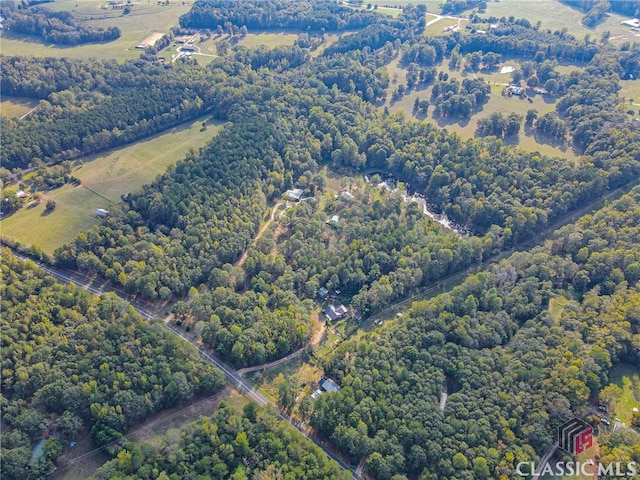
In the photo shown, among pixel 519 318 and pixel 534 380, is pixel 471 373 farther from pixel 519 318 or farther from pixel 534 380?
pixel 519 318

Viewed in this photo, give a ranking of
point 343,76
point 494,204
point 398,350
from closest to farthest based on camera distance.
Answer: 1. point 398,350
2. point 494,204
3. point 343,76

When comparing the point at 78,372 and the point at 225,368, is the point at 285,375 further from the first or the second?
the point at 78,372

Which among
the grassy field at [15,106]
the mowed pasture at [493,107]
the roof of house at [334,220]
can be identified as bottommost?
the roof of house at [334,220]

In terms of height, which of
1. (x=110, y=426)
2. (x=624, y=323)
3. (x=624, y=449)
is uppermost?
(x=624, y=323)

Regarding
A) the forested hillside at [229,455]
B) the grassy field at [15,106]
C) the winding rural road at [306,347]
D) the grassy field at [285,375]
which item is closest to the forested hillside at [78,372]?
the winding rural road at [306,347]

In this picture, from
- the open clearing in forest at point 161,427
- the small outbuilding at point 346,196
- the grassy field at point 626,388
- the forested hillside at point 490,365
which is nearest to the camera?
the open clearing in forest at point 161,427

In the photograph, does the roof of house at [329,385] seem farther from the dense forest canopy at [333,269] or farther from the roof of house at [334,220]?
the roof of house at [334,220]

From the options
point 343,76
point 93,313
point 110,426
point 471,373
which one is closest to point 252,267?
point 93,313

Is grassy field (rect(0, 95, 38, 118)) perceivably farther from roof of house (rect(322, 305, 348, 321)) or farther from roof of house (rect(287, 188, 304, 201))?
roof of house (rect(322, 305, 348, 321))
